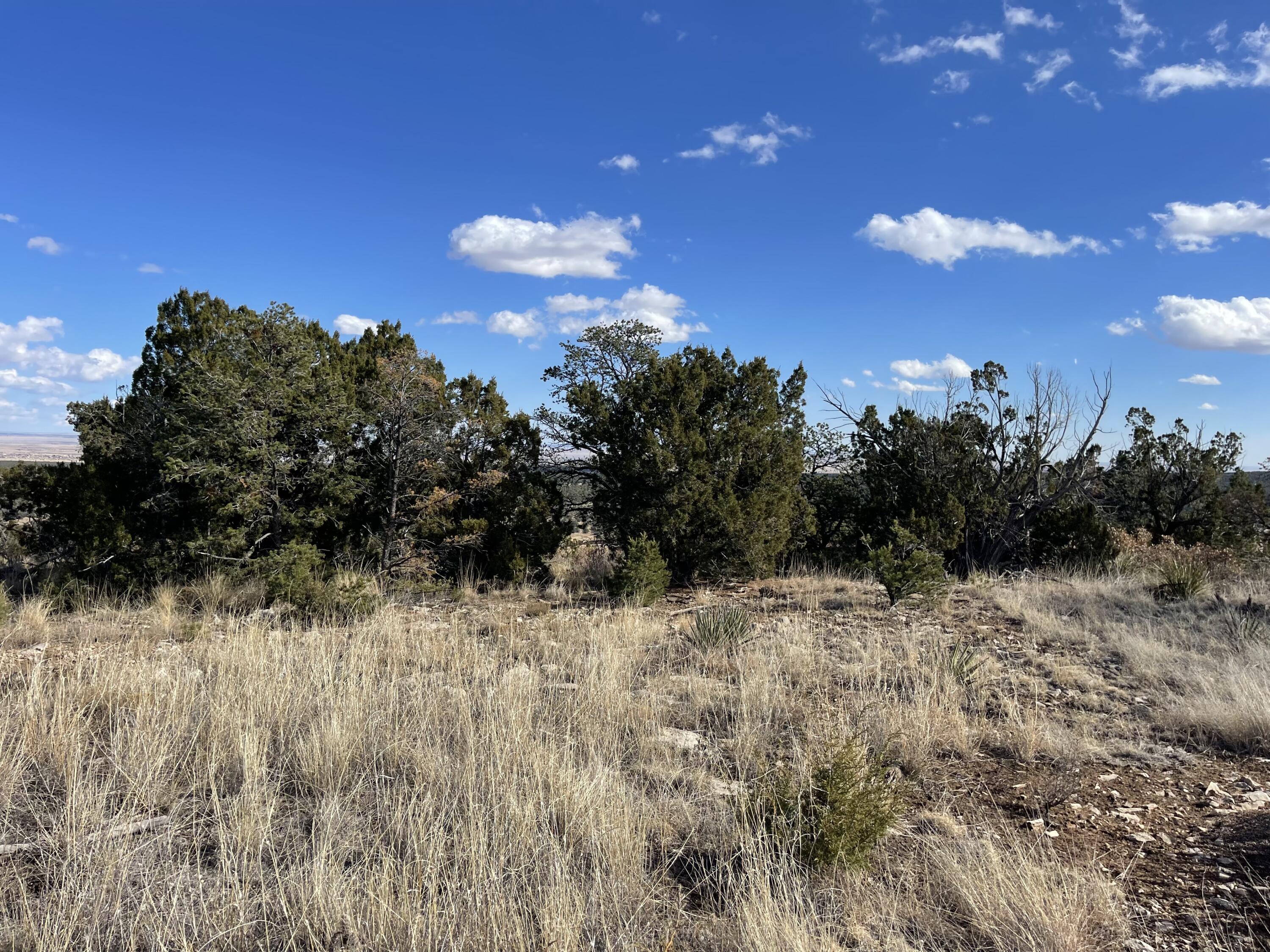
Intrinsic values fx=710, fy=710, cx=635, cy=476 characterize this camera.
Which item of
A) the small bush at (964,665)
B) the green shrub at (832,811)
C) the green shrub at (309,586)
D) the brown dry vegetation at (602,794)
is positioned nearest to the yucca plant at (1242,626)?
the brown dry vegetation at (602,794)

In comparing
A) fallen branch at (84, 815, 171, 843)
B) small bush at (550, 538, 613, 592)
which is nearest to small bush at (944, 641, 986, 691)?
small bush at (550, 538, 613, 592)

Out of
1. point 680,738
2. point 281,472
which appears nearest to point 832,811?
point 680,738

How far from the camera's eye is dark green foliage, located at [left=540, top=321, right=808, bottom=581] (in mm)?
10031

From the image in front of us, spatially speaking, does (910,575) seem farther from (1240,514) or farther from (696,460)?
(1240,514)

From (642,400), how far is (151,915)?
8559 millimetres

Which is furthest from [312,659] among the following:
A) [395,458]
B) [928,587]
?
[928,587]

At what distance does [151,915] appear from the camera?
7.79 feet

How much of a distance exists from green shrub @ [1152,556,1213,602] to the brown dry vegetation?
272 centimetres

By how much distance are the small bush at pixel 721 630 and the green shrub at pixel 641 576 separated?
154cm

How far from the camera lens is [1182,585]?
29.4 ft

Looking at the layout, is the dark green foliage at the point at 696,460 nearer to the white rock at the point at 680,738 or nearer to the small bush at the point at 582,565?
the small bush at the point at 582,565

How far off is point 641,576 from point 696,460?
200cm

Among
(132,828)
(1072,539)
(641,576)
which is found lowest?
(132,828)

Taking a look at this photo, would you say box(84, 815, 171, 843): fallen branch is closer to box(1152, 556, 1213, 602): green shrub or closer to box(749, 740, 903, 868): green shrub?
box(749, 740, 903, 868): green shrub
